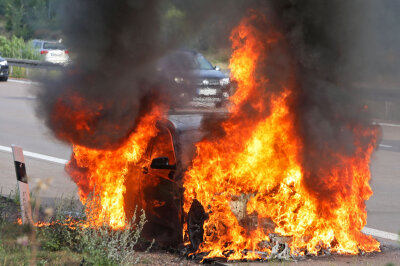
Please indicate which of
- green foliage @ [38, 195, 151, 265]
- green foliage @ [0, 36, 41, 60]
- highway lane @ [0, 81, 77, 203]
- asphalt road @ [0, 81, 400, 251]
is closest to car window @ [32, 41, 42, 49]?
green foliage @ [0, 36, 41, 60]

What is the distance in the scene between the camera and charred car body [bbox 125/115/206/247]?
276 inches

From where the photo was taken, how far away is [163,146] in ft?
24.7

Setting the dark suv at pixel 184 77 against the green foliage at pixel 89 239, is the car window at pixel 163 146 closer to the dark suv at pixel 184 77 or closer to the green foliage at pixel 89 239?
Answer: the green foliage at pixel 89 239

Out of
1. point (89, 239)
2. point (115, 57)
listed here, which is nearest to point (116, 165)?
point (115, 57)

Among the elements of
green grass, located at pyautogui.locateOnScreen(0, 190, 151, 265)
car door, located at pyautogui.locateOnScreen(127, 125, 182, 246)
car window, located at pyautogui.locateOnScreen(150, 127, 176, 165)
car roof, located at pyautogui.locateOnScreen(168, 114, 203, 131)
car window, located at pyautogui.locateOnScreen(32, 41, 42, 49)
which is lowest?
green grass, located at pyautogui.locateOnScreen(0, 190, 151, 265)

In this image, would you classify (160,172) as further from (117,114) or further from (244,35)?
(244,35)

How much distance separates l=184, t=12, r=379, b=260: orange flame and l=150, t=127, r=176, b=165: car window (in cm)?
41

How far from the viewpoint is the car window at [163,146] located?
7355 millimetres

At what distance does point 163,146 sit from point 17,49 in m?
34.7

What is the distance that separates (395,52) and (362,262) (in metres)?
4.06

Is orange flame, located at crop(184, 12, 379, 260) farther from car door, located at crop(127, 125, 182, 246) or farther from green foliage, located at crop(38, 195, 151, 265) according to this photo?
green foliage, located at crop(38, 195, 151, 265)

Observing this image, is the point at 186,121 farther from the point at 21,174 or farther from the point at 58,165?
the point at 58,165

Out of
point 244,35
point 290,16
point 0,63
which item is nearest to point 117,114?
point 244,35

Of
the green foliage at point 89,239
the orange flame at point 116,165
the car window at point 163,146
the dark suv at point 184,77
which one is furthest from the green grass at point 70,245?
the dark suv at point 184,77
